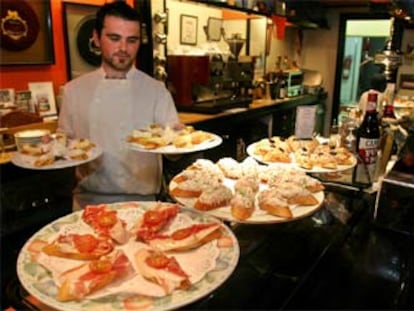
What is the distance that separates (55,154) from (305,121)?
3.19 ft

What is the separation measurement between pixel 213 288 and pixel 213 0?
3.08 m

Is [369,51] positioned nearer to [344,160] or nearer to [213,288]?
[344,160]

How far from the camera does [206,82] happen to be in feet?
10.5

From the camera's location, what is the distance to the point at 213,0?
10.8 ft

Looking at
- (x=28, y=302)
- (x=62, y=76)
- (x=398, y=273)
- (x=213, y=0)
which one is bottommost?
(x=398, y=273)

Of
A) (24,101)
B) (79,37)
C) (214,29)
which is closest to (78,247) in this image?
(24,101)

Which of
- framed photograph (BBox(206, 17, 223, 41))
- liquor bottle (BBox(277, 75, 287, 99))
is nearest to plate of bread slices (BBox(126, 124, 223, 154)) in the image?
Answer: framed photograph (BBox(206, 17, 223, 41))

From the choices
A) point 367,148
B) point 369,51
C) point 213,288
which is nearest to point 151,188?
point 367,148

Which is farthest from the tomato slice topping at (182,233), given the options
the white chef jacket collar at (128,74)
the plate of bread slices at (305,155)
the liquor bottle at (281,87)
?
the liquor bottle at (281,87)

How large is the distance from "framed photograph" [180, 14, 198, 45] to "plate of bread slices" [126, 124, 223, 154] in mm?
2356

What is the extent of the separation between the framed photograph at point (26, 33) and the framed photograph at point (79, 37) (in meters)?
0.13

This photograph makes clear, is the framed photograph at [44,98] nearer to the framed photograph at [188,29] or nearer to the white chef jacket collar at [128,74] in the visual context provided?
the white chef jacket collar at [128,74]

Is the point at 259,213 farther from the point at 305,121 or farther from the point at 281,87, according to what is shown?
the point at 281,87

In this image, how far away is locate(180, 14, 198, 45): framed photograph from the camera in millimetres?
3516
